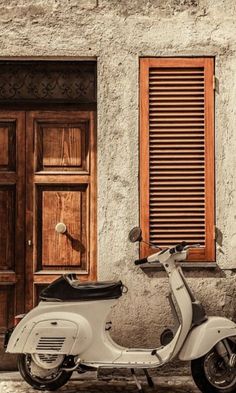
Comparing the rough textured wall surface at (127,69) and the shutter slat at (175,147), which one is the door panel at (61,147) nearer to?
the rough textured wall surface at (127,69)

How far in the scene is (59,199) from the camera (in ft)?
26.8

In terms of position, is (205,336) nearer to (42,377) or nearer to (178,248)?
(178,248)

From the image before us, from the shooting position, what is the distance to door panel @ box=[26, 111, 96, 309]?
26.7ft

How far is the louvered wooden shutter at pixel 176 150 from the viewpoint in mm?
7953

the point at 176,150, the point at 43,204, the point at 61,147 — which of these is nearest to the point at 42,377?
the point at 43,204

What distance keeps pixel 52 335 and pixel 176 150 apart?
209 cm

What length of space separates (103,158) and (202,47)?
52.5 inches

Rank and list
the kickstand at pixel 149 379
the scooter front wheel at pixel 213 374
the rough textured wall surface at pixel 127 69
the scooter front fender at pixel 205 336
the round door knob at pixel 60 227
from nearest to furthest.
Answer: the scooter front fender at pixel 205 336 → the scooter front wheel at pixel 213 374 → the kickstand at pixel 149 379 → the rough textured wall surface at pixel 127 69 → the round door knob at pixel 60 227

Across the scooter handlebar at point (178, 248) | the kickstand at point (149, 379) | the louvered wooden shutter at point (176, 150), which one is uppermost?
the louvered wooden shutter at point (176, 150)

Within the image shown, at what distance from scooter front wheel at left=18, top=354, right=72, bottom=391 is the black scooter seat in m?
0.55

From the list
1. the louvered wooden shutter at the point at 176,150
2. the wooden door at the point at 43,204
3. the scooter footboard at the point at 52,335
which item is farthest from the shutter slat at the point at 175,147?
the scooter footboard at the point at 52,335

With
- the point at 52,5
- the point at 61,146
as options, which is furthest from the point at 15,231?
the point at 52,5

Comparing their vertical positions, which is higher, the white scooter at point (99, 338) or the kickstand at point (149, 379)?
the white scooter at point (99, 338)

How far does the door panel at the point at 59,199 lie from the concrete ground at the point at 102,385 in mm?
831
